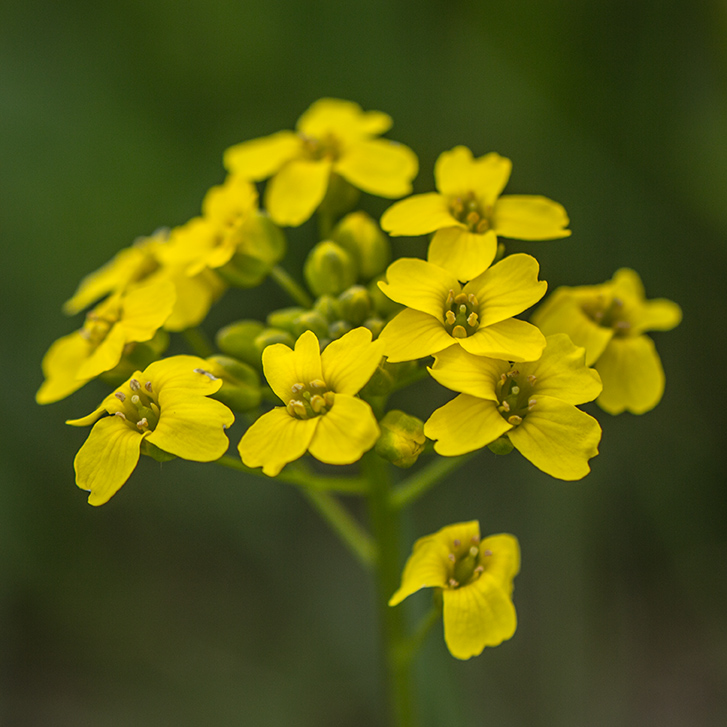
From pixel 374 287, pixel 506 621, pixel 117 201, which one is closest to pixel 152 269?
pixel 374 287

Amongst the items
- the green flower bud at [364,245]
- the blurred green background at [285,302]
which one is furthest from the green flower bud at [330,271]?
the blurred green background at [285,302]

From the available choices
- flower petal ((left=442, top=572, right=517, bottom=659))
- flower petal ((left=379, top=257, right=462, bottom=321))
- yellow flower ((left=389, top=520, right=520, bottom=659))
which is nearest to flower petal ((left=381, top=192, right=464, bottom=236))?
flower petal ((left=379, top=257, right=462, bottom=321))

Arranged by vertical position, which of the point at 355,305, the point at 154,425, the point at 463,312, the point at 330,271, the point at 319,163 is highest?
the point at 319,163

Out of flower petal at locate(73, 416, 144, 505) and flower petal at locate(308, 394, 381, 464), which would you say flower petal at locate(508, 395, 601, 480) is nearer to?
flower petal at locate(308, 394, 381, 464)

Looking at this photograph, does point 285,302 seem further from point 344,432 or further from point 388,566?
point 344,432

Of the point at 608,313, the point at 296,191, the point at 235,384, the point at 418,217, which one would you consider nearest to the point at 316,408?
the point at 235,384
